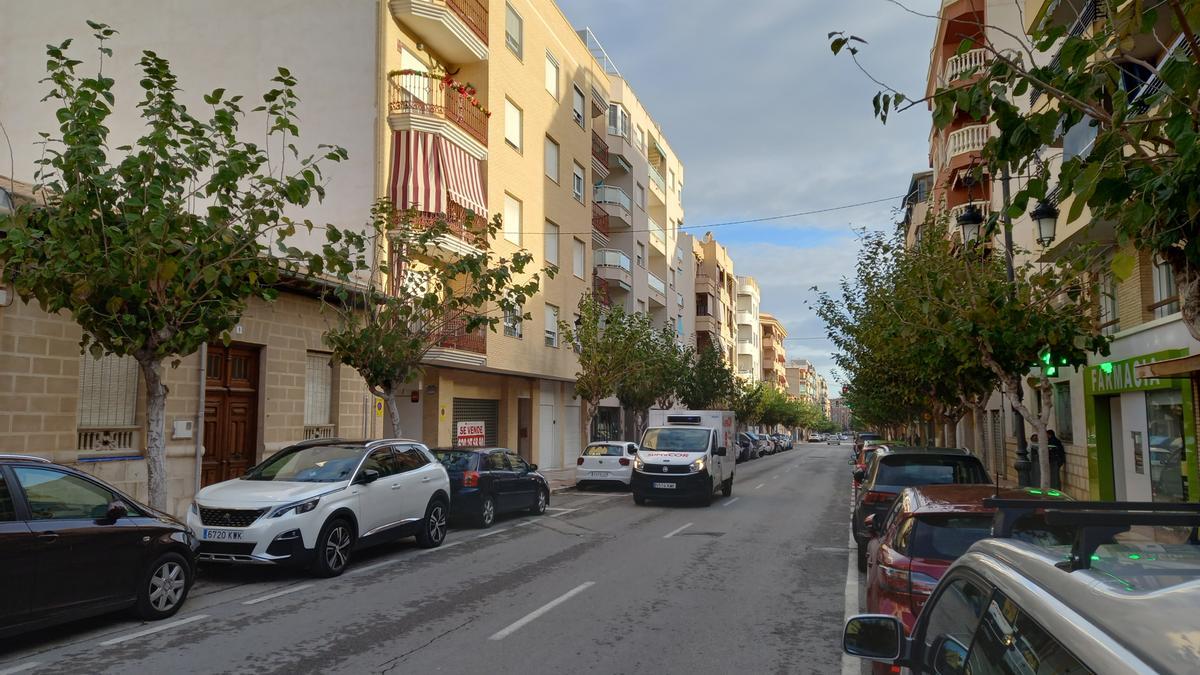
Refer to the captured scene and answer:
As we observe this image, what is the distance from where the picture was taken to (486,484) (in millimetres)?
15664

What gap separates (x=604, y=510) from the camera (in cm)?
1898

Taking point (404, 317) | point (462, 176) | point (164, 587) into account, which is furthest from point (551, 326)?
point (164, 587)

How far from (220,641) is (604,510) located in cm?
1217

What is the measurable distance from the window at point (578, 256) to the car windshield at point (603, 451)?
32.6ft

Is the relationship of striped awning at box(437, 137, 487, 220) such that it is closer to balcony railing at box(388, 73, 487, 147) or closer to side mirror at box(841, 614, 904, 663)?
balcony railing at box(388, 73, 487, 147)

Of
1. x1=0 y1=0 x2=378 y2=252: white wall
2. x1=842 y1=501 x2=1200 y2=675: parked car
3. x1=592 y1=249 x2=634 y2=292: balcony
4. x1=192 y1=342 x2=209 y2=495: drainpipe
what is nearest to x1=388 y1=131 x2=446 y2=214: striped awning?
x1=0 y1=0 x2=378 y2=252: white wall

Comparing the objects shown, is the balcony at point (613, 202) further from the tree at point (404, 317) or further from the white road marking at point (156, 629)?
the white road marking at point (156, 629)

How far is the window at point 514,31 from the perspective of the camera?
2762 centimetres

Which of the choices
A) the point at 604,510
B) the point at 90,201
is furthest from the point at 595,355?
the point at 90,201

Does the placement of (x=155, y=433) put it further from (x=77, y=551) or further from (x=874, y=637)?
(x=874, y=637)

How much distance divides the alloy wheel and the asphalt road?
0.19m

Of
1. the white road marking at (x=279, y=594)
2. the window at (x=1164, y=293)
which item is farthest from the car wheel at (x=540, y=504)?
the window at (x=1164, y=293)

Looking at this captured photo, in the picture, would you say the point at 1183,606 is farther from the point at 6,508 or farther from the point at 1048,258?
the point at 1048,258

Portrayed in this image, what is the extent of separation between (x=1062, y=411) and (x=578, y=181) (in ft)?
64.0
